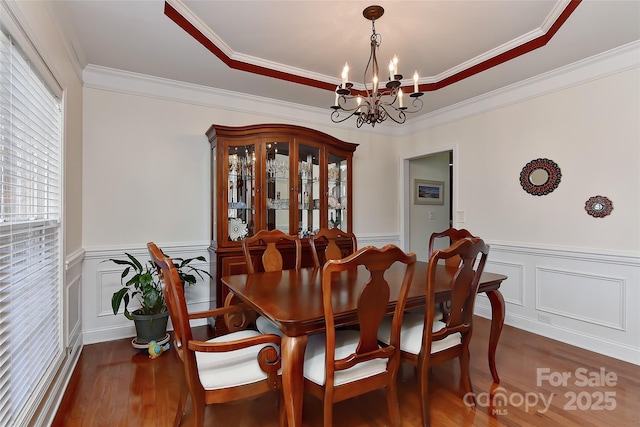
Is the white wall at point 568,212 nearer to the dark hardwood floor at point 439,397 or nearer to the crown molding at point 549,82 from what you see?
the crown molding at point 549,82

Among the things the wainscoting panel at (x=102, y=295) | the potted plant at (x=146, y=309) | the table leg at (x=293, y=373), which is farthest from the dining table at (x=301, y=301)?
the wainscoting panel at (x=102, y=295)

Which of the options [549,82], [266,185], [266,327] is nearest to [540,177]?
[549,82]

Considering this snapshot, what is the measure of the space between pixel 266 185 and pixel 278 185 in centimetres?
14

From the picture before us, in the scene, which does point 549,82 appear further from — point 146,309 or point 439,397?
point 146,309

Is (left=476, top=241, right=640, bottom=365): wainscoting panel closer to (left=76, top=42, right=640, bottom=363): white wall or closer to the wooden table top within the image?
(left=76, top=42, right=640, bottom=363): white wall

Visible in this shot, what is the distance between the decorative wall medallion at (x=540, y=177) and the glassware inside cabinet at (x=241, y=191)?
2.68 m

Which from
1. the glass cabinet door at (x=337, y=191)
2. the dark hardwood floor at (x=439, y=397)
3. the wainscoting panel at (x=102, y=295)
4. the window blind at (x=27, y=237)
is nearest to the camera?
the window blind at (x=27, y=237)

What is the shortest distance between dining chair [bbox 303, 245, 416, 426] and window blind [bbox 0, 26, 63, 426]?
1.25 meters

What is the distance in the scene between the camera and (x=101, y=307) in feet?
9.75

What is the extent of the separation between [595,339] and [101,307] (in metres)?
4.28

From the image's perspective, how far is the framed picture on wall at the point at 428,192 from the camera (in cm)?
483

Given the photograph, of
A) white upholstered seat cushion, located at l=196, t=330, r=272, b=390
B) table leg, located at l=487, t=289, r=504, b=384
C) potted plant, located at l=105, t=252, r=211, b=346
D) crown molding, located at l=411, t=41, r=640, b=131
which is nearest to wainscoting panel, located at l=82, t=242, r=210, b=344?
potted plant, located at l=105, t=252, r=211, b=346

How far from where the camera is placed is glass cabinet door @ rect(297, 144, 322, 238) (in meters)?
3.54

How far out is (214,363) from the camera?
157 cm
